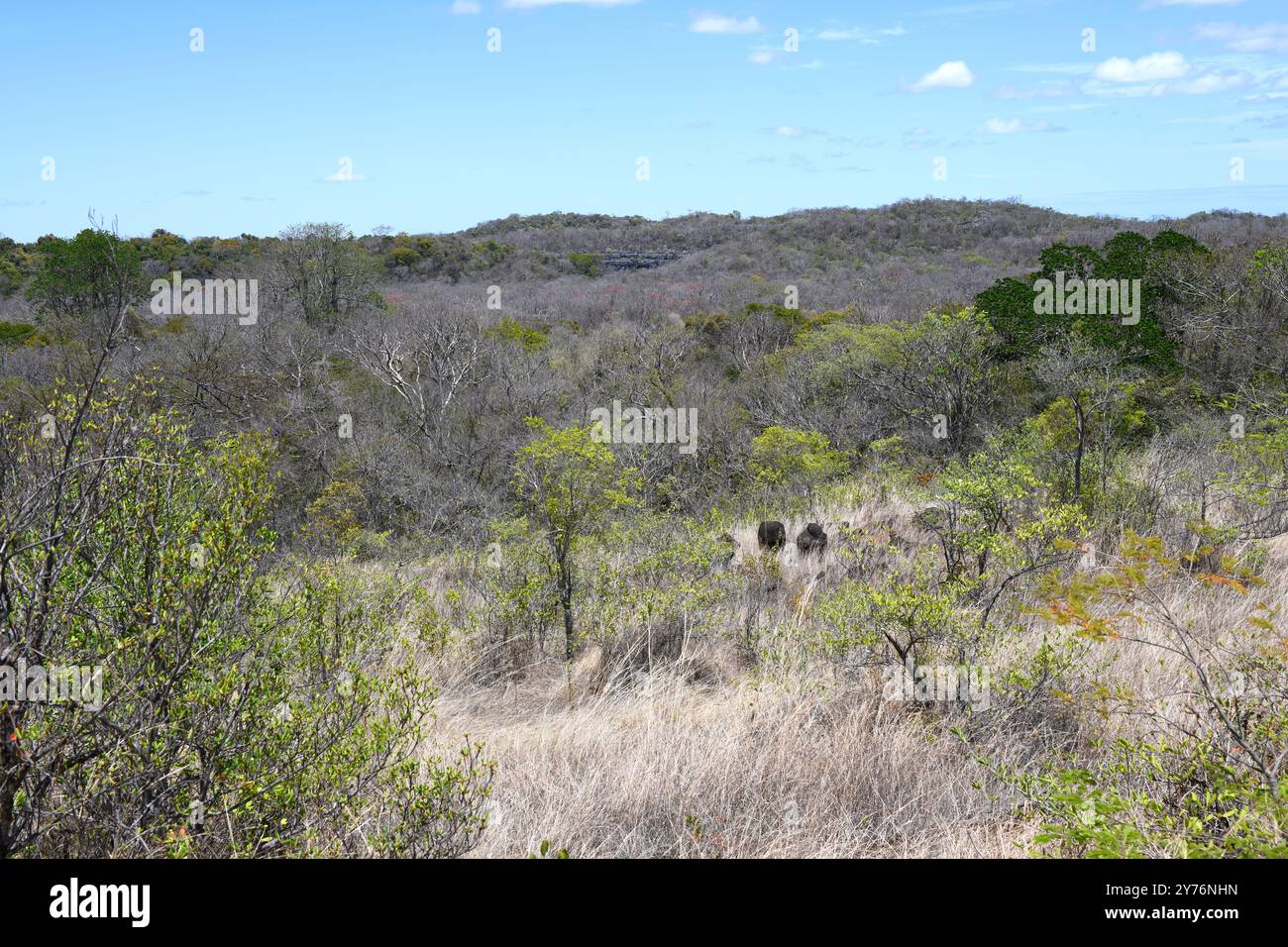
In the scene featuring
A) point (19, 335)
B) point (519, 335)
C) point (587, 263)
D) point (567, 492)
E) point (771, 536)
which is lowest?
point (771, 536)

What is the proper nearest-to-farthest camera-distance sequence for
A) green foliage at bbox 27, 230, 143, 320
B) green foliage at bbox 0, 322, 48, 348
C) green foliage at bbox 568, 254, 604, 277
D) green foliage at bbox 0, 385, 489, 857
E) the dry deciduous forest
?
1. green foliage at bbox 0, 385, 489, 857
2. the dry deciduous forest
3. green foliage at bbox 0, 322, 48, 348
4. green foliage at bbox 27, 230, 143, 320
5. green foliage at bbox 568, 254, 604, 277

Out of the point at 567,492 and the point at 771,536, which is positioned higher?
the point at 567,492

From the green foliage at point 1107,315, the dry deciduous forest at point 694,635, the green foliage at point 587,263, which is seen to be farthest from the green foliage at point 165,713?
the green foliage at point 587,263

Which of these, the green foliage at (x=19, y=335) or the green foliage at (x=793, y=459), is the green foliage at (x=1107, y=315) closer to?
the green foliage at (x=793, y=459)

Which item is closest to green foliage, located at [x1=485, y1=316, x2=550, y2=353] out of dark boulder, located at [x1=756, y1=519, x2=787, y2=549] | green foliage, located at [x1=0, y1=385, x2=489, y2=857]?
dark boulder, located at [x1=756, y1=519, x2=787, y2=549]

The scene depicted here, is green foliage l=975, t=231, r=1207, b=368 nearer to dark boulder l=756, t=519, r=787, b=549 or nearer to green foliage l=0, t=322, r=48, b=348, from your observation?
dark boulder l=756, t=519, r=787, b=549

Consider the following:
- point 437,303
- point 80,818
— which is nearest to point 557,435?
point 80,818

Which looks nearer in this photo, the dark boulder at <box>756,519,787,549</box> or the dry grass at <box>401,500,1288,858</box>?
the dry grass at <box>401,500,1288,858</box>

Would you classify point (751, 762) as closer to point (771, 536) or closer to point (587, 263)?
point (771, 536)

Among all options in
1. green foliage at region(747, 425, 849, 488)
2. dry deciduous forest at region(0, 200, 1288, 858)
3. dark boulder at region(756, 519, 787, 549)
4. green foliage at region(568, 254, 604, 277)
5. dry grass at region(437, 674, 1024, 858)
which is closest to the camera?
dry deciduous forest at region(0, 200, 1288, 858)

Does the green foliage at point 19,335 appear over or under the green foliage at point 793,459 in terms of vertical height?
over

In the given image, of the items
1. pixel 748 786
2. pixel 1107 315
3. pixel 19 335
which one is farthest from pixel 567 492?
pixel 19 335
